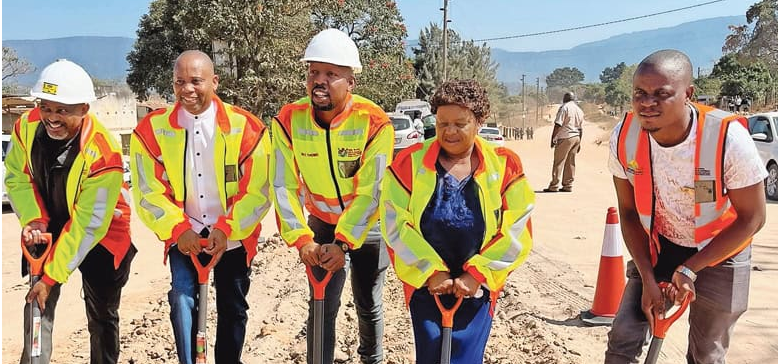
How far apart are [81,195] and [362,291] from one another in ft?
5.09

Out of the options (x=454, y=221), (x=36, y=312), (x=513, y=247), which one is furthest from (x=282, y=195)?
(x=36, y=312)

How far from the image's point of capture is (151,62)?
90.2 feet

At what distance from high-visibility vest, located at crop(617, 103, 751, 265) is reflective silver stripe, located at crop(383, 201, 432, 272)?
103 centimetres

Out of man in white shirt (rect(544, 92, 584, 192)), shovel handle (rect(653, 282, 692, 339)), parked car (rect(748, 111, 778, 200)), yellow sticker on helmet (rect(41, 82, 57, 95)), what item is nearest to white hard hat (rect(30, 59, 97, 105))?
yellow sticker on helmet (rect(41, 82, 57, 95))

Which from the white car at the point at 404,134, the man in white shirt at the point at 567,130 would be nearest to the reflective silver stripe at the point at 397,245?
the man in white shirt at the point at 567,130

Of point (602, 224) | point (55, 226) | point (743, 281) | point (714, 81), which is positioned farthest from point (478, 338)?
point (714, 81)

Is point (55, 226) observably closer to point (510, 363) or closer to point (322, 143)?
point (322, 143)

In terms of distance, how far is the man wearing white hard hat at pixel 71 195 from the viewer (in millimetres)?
3418

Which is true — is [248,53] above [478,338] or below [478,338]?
above

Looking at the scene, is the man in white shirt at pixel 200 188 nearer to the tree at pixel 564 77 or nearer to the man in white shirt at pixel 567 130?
the man in white shirt at pixel 567 130

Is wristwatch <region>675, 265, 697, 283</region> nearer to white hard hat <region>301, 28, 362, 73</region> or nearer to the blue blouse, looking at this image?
the blue blouse

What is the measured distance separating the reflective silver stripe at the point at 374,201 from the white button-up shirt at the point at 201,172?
2.19 ft

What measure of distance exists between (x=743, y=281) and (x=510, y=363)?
1.70m

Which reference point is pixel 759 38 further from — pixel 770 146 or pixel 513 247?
pixel 513 247
